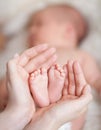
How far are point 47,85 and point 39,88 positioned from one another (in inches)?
1.6

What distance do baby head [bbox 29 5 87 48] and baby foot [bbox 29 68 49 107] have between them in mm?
542

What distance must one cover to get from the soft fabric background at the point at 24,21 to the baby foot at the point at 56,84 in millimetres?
373

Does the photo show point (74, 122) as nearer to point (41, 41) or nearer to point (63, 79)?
point (63, 79)

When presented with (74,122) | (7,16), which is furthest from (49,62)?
(7,16)

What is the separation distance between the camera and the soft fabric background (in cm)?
162

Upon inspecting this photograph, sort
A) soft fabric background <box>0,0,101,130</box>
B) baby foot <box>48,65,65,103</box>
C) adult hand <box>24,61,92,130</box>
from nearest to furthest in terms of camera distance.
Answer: adult hand <box>24,61,92,130</box> < baby foot <box>48,65,65,103</box> < soft fabric background <box>0,0,101,130</box>

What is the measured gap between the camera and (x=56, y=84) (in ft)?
3.62

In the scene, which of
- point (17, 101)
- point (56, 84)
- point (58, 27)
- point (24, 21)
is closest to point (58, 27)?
point (58, 27)

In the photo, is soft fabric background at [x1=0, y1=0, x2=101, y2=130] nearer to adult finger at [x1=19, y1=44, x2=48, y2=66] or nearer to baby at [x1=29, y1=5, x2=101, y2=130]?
baby at [x1=29, y1=5, x2=101, y2=130]

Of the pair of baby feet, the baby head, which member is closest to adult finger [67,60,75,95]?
the pair of baby feet

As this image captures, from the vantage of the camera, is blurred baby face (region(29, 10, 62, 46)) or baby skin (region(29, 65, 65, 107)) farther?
blurred baby face (region(29, 10, 62, 46))

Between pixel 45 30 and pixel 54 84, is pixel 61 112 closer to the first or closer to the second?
pixel 54 84

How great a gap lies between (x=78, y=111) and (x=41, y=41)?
2.14ft

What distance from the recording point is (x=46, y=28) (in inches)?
65.3
